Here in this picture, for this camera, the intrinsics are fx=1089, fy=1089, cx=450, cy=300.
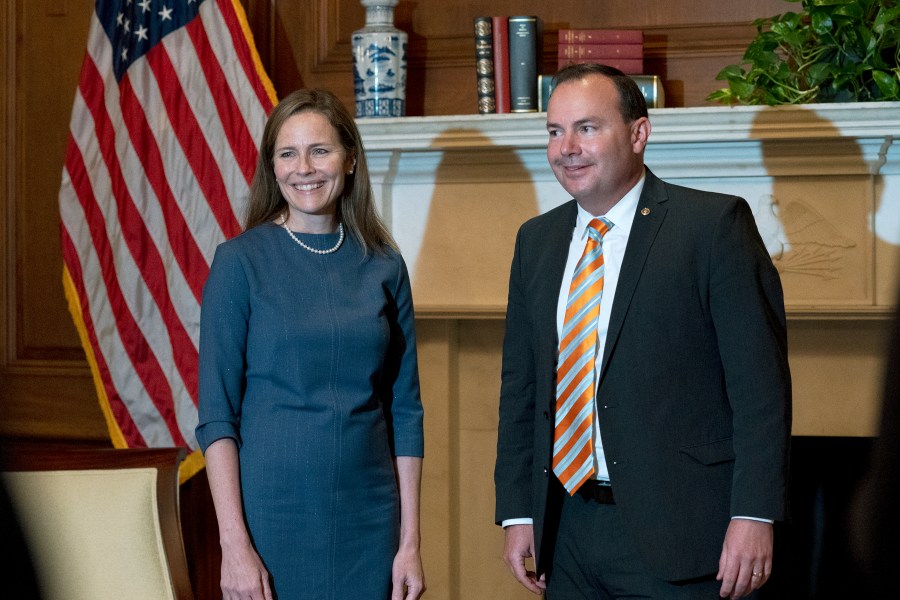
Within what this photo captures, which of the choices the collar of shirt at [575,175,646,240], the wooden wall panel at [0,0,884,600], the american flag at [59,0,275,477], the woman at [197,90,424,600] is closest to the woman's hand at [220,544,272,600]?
the woman at [197,90,424,600]

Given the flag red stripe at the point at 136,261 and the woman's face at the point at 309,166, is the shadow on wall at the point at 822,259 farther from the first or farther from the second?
the flag red stripe at the point at 136,261

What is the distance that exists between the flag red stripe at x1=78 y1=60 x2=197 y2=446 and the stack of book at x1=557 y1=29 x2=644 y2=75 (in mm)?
1492

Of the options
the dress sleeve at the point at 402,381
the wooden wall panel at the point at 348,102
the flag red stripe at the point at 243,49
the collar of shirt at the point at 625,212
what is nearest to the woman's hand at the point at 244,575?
the dress sleeve at the point at 402,381

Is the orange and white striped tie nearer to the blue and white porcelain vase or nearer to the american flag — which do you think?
the blue and white porcelain vase

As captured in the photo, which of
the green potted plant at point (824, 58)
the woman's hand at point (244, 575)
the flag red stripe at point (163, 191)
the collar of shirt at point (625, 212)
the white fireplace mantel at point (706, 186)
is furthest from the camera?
the flag red stripe at point (163, 191)

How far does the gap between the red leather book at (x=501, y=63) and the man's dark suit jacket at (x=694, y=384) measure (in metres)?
1.30

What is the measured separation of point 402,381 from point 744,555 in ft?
2.40

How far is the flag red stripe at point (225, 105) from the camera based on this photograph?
353 centimetres

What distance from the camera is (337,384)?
206 cm

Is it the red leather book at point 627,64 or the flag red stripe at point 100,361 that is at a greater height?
the red leather book at point 627,64

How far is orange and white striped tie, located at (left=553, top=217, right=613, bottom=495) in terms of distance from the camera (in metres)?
2.14

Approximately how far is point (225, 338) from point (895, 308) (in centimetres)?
159

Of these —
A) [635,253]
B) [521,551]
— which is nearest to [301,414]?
[521,551]

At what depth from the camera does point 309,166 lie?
2.13 m
